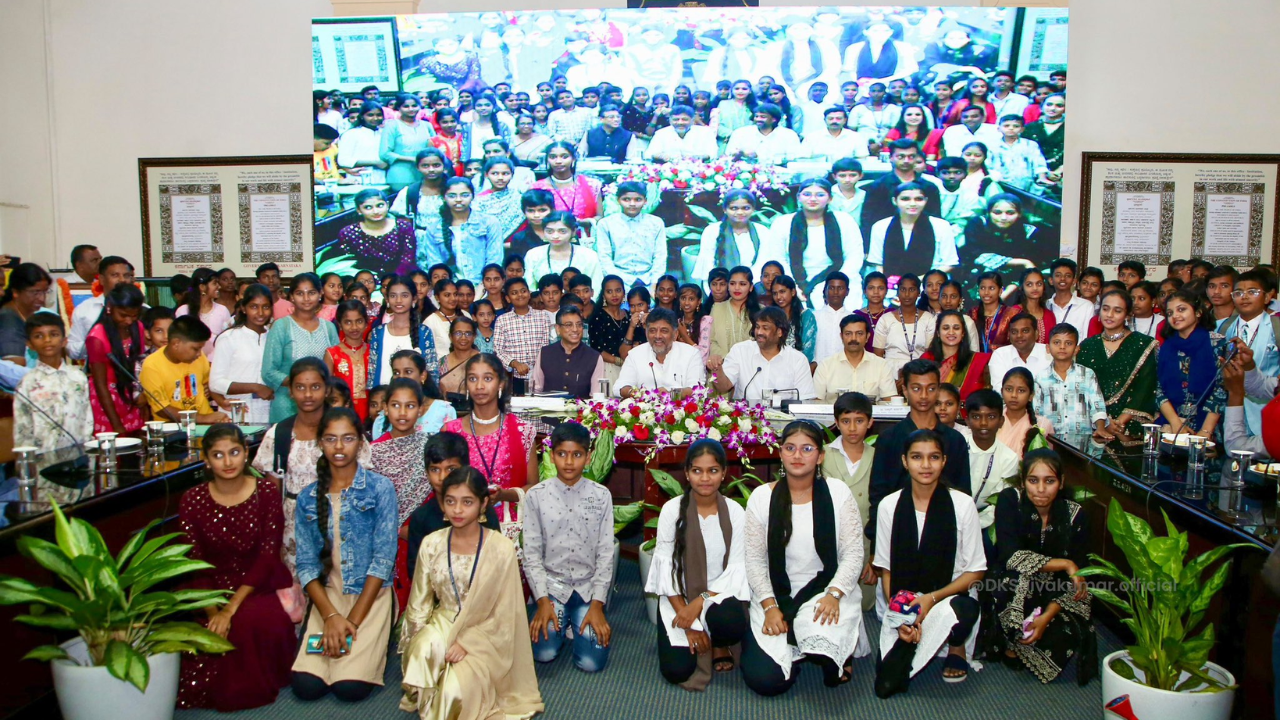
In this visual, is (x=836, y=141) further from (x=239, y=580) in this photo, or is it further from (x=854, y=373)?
(x=239, y=580)

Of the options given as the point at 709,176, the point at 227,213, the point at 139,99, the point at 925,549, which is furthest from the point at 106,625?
the point at 139,99

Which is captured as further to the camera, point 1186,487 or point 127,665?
point 1186,487

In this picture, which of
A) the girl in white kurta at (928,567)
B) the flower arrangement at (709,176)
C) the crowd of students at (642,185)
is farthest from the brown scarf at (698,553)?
the flower arrangement at (709,176)

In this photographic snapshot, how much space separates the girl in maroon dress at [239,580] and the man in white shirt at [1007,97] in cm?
653

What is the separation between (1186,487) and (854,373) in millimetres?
2069

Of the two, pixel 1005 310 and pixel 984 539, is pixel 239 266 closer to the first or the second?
pixel 1005 310

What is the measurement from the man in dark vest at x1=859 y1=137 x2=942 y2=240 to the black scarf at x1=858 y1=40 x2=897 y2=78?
591mm

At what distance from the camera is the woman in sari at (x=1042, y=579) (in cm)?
336

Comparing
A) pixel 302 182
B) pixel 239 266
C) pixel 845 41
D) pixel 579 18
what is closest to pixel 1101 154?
pixel 845 41

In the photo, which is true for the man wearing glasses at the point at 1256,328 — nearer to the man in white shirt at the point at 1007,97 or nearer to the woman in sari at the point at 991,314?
the woman in sari at the point at 991,314

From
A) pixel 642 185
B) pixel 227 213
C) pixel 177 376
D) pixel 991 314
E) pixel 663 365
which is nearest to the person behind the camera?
pixel 177 376

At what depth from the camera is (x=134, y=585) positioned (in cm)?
277

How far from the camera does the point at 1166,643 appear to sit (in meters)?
2.79

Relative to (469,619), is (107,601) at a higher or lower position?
higher
